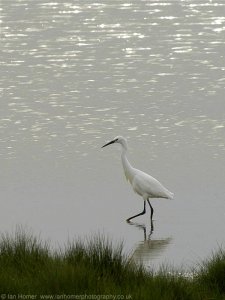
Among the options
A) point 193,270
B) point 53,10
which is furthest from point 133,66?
point 193,270

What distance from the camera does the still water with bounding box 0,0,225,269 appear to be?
13.9 m

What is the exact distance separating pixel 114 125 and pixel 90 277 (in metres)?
10.6

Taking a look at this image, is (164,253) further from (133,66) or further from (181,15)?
(181,15)

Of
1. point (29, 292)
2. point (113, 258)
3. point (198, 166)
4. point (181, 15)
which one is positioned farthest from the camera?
point (181, 15)

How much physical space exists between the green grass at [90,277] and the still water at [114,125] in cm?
173

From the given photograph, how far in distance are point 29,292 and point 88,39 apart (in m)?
20.5

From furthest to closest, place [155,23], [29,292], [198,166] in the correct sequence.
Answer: [155,23]
[198,166]
[29,292]

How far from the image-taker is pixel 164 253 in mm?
12438

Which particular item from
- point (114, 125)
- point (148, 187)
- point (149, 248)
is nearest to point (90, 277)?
point (149, 248)

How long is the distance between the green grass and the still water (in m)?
1.73

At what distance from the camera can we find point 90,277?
29.2 ft

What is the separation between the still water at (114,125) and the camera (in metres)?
13.9

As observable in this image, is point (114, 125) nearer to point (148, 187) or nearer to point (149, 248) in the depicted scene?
point (148, 187)

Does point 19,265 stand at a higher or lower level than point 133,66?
lower
